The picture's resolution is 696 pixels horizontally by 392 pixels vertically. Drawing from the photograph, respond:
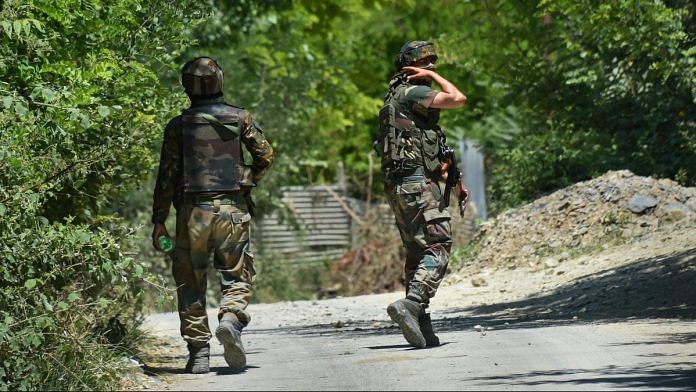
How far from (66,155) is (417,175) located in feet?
7.86

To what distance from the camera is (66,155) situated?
33.8ft

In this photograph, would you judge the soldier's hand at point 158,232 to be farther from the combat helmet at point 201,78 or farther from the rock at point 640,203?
the rock at point 640,203

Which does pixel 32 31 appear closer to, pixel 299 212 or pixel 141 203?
pixel 141 203

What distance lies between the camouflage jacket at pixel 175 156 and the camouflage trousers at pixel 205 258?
0.12 meters

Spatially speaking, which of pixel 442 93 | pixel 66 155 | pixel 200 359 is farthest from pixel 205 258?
pixel 442 93

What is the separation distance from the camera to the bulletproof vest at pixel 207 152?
10.0m

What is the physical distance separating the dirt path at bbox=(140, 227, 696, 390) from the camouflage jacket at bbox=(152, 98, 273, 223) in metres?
1.11

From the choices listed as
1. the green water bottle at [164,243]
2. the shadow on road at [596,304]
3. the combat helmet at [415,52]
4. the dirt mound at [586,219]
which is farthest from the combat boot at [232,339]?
the dirt mound at [586,219]

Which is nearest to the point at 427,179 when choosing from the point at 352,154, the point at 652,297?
the point at 652,297

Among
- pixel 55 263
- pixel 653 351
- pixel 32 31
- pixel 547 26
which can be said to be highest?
pixel 547 26

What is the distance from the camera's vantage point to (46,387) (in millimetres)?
8953

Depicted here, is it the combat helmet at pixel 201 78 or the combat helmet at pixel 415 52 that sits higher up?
the combat helmet at pixel 415 52

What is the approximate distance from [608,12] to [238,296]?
19.7 feet

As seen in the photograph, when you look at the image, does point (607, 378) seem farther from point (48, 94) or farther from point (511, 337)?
point (48, 94)
